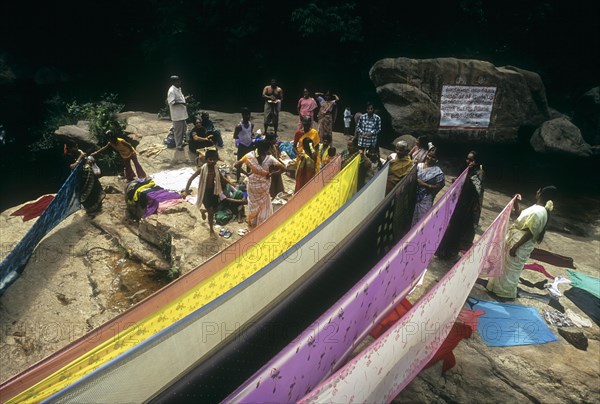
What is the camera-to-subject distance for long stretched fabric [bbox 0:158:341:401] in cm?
256

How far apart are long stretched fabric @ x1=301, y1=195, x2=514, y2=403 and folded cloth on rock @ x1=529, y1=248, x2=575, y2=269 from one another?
2.59 m

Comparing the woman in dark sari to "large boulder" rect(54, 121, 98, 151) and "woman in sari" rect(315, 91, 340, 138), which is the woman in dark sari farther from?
"large boulder" rect(54, 121, 98, 151)

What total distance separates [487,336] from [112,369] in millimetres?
3851

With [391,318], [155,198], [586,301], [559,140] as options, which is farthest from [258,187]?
[559,140]

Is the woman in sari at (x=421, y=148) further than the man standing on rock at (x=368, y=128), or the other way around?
the man standing on rock at (x=368, y=128)

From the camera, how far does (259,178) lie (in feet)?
17.6

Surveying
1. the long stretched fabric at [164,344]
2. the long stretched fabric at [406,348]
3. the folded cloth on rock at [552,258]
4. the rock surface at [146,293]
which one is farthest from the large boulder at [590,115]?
the long stretched fabric at [164,344]

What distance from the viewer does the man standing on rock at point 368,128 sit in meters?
7.87

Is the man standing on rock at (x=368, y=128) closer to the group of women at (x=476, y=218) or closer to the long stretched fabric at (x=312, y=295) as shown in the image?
the group of women at (x=476, y=218)

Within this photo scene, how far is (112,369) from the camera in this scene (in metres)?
2.31

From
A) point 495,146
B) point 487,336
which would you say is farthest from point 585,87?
point 487,336

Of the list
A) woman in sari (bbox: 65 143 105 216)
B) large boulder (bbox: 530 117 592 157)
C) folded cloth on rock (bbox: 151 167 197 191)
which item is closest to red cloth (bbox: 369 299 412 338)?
folded cloth on rock (bbox: 151 167 197 191)

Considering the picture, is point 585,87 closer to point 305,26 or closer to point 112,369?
point 305,26

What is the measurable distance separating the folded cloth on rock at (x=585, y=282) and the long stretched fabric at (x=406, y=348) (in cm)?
237
